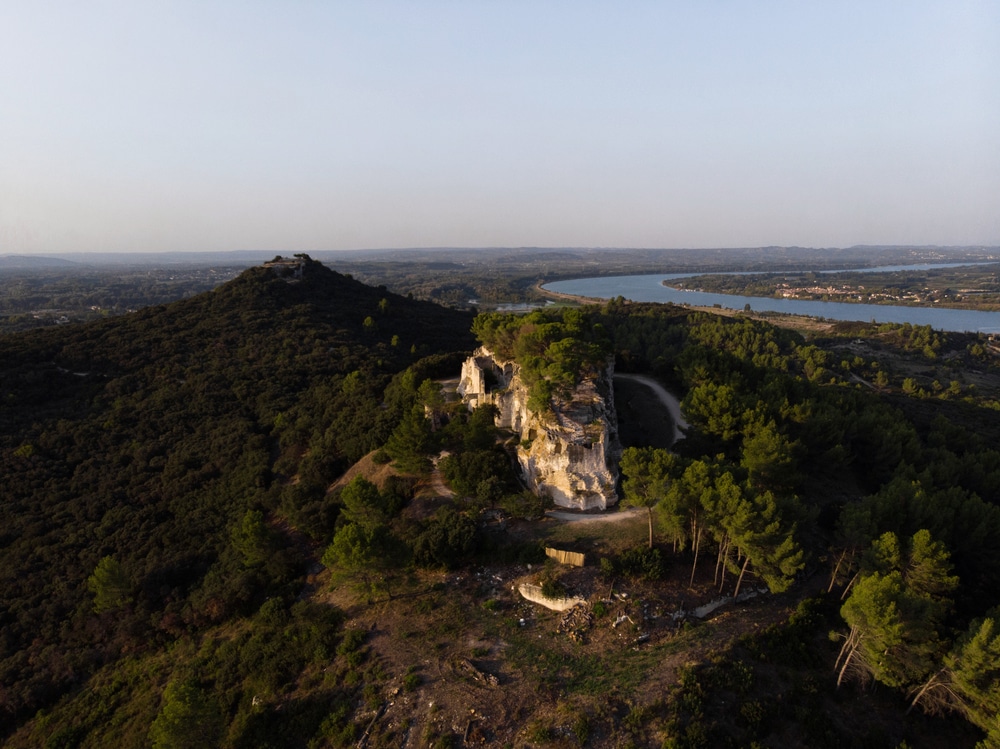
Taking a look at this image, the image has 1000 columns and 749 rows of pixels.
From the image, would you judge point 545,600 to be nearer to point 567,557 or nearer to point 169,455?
point 567,557

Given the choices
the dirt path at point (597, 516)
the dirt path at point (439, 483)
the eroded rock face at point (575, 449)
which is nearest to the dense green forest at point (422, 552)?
the dirt path at point (439, 483)

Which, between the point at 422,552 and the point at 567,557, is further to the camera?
the point at 422,552

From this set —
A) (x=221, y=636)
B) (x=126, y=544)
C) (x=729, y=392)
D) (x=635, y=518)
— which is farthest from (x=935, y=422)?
(x=126, y=544)

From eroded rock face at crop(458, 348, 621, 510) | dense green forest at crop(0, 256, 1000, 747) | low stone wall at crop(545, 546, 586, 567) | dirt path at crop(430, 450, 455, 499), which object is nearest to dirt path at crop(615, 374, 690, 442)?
dense green forest at crop(0, 256, 1000, 747)

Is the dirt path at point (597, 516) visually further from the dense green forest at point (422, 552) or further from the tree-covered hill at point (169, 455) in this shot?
the tree-covered hill at point (169, 455)

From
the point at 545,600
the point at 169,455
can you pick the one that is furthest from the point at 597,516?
the point at 169,455

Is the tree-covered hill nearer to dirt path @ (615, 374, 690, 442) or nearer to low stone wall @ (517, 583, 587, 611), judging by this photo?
low stone wall @ (517, 583, 587, 611)
